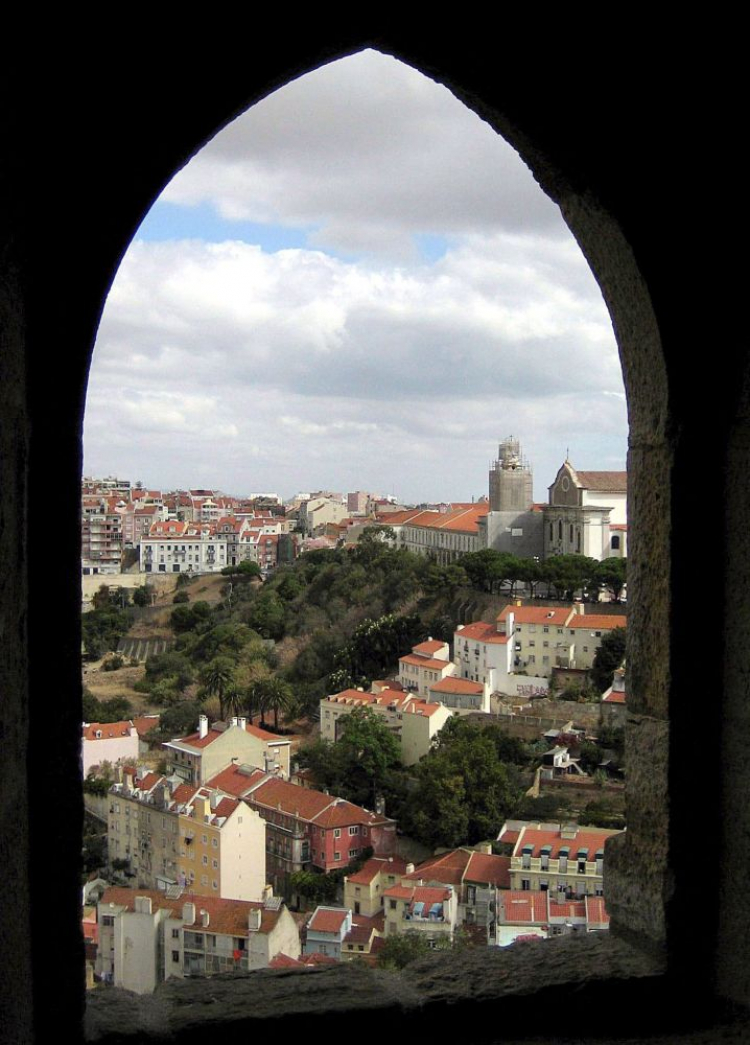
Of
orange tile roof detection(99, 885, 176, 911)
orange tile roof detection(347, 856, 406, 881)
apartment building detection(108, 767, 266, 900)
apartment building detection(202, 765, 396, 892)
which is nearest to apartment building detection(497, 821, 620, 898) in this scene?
orange tile roof detection(347, 856, 406, 881)

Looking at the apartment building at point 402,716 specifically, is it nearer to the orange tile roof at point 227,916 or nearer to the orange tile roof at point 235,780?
the orange tile roof at point 235,780

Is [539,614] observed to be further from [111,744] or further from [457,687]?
[111,744]

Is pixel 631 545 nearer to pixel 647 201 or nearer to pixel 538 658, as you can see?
pixel 647 201

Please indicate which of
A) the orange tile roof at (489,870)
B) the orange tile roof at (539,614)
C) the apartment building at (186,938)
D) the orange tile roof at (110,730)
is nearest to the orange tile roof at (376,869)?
the orange tile roof at (489,870)

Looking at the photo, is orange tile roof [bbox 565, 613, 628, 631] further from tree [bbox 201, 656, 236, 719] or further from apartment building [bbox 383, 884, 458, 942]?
apartment building [bbox 383, 884, 458, 942]

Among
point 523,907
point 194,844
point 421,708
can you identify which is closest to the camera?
point 523,907

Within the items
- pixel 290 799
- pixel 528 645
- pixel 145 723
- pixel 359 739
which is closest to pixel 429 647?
pixel 528 645

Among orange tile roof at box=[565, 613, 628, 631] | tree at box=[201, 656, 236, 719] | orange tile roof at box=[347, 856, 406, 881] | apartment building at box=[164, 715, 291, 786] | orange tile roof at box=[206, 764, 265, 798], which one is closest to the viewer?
orange tile roof at box=[347, 856, 406, 881]
